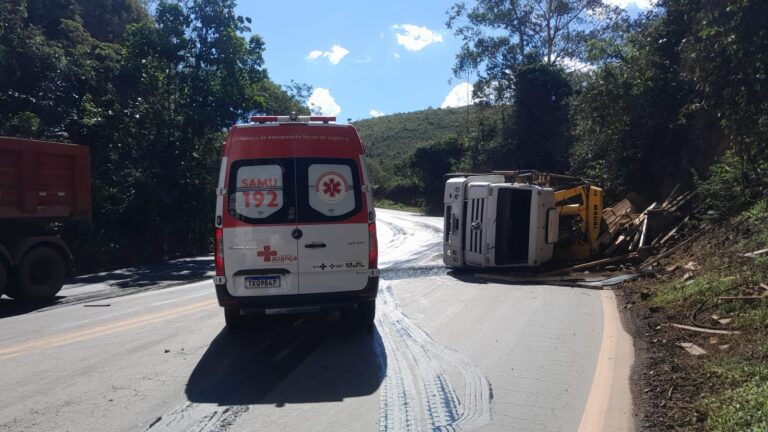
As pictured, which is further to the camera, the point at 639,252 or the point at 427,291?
the point at 639,252

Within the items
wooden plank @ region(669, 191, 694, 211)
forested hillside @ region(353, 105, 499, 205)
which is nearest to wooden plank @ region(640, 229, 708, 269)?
wooden plank @ region(669, 191, 694, 211)

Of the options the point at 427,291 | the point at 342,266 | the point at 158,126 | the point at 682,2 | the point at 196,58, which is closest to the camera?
the point at 342,266

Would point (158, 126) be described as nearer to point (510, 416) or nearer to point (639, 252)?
point (639, 252)

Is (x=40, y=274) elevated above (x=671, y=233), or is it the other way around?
(x=671, y=233)

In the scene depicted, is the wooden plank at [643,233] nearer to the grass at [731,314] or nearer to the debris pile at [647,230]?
the debris pile at [647,230]

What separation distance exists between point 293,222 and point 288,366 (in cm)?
157

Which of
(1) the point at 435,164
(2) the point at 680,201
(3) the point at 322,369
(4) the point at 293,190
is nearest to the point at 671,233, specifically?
(2) the point at 680,201

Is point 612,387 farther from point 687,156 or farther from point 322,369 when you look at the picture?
point 687,156

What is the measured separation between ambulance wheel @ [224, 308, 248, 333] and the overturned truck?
665 centimetres

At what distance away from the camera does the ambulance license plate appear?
22.3 ft

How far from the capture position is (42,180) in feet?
36.4

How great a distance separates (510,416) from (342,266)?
9.09ft

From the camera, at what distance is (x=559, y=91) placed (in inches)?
1362

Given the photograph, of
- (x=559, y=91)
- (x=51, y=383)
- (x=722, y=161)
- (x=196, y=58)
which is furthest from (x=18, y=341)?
(x=559, y=91)
